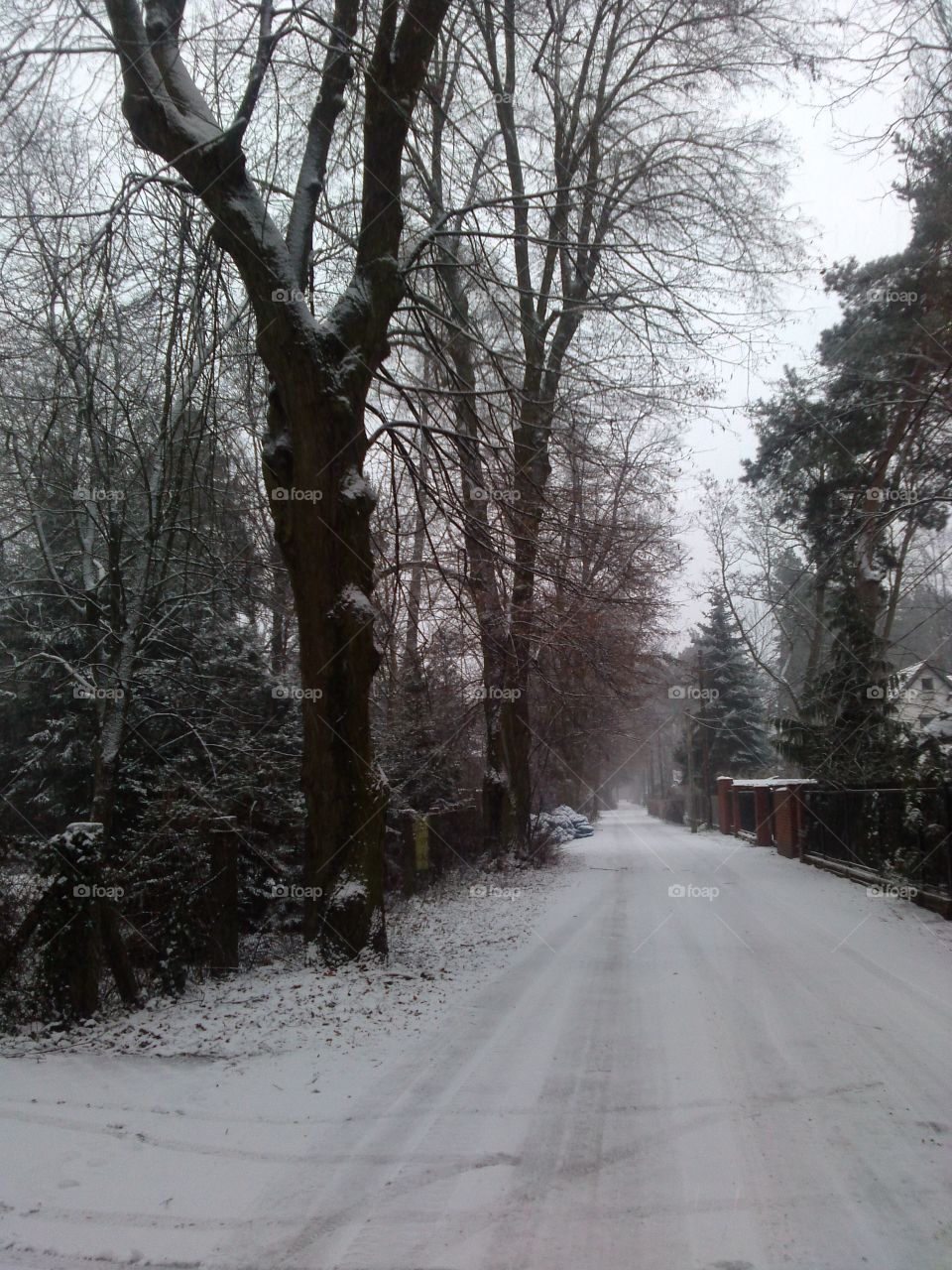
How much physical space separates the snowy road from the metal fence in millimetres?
4519

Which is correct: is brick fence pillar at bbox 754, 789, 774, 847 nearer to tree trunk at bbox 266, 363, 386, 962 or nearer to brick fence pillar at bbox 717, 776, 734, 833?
brick fence pillar at bbox 717, 776, 734, 833

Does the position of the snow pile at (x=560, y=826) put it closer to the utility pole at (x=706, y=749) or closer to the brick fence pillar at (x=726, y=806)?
the brick fence pillar at (x=726, y=806)

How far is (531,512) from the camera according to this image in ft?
34.3

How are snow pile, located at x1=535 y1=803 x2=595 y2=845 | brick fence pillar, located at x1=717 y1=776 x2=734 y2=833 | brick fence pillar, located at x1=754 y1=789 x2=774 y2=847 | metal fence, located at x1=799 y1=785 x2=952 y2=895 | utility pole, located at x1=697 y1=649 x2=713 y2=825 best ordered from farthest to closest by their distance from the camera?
1. utility pole, located at x1=697 y1=649 x2=713 y2=825
2. brick fence pillar, located at x1=717 y1=776 x2=734 y2=833
3. brick fence pillar, located at x1=754 y1=789 x2=774 y2=847
4. snow pile, located at x1=535 y1=803 x2=595 y2=845
5. metal fence, located at x1=799 y1=785 x2=952 y2=895

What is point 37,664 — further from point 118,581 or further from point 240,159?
point 240,159

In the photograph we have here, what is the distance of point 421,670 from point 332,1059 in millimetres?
10519

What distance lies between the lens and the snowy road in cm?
344

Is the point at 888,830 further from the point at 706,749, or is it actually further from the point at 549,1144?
the point at 706,749

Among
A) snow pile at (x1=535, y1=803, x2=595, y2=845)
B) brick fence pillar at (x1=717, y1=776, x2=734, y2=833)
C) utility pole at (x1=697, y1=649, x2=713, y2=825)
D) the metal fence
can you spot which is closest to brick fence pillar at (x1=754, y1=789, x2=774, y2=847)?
snow pile at (x1=535, y1=803, x2=595, y2=845)

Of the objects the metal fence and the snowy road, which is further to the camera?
the metal fence

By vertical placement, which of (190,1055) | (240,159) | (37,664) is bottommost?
(190,1055)

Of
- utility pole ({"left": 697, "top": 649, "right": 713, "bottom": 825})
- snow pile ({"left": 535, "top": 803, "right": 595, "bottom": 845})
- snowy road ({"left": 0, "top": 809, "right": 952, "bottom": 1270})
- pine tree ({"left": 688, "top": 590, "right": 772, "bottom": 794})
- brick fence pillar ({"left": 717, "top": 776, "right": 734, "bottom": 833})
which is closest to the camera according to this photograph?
snowy road ({"left": 0, "top": 809, "right": 952, "bottom": 1270})

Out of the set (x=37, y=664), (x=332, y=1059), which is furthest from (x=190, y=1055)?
(x=37, y=664)

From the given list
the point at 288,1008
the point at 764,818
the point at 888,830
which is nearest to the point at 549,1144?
the point at 288,1008
